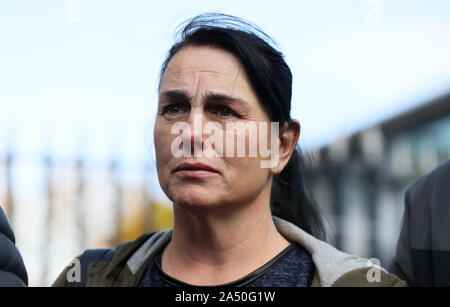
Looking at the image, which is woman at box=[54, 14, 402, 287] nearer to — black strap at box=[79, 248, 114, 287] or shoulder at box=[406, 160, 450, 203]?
black strap at box=[79, 248, 114, 287]

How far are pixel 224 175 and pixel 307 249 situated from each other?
0.48 m

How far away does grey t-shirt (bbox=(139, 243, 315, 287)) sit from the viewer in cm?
211

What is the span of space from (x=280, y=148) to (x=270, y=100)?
224 millimetres

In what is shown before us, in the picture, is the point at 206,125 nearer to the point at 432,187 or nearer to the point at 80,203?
the point at 432,187

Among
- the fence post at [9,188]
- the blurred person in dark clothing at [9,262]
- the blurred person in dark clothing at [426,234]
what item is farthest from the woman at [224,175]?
the fence post at [9,188]

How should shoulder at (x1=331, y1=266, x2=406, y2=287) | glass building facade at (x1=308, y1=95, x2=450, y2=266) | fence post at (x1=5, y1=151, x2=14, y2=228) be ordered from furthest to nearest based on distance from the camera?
glass building facade at (x1=308, y1=95, x2=450, y2=266), fence post at (x1=5, y1=151, x2=14, y2=228), shoulder at (x1=331, y1=266, x2=406, y2=287)

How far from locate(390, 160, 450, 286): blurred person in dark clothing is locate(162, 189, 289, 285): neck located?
533 millimetres

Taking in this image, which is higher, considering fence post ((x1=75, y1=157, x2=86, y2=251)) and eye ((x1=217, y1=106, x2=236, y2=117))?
eye ((x1=217, y1=106, x2=236, y2=117))

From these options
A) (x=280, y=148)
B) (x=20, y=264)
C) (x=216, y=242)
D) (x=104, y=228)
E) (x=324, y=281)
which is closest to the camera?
(x=20, y=264)

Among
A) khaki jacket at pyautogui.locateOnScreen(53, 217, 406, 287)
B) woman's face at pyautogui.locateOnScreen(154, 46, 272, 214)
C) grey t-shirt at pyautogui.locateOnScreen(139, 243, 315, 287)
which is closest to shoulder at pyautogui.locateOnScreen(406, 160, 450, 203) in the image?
khaki jacket at pyautogui.locateOnScreen(53, 217, 406, 287)
